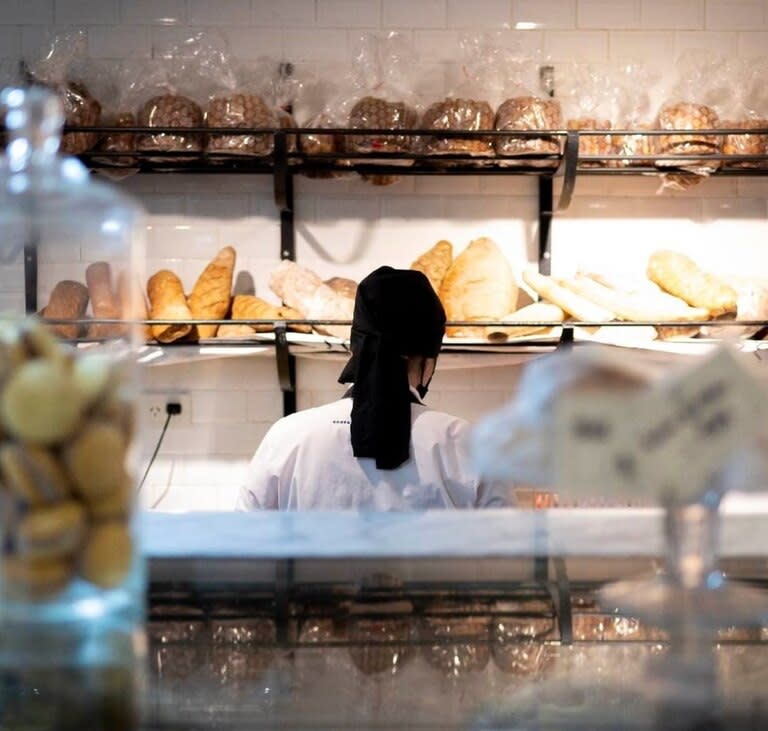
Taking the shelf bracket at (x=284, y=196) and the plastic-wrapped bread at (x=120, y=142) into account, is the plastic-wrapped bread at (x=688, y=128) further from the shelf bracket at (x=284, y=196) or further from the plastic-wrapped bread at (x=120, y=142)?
the plastic-wrapped bread at (x=120, y=142)

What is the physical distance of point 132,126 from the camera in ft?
10.5

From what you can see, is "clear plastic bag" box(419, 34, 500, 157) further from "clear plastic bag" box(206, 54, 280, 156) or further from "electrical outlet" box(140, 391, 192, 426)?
"electrical outlet" box(140, 391, 192, 426)


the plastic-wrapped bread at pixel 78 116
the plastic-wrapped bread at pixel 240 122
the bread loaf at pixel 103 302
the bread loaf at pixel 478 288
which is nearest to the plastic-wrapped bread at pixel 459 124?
the bread loaf at pixel 478 288

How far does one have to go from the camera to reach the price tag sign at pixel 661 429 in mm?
703

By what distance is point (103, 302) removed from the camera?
89 cm

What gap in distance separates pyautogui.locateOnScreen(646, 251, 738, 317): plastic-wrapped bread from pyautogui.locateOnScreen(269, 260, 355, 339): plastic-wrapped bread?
890 millimetres

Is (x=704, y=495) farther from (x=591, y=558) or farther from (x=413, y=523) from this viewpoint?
(x=413, y=523)

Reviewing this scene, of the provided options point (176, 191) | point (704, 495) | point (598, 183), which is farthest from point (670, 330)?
point (704, 495)

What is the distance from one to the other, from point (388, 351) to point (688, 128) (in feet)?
4.23

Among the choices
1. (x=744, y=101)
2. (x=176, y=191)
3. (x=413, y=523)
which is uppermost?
(x=744, y=101)

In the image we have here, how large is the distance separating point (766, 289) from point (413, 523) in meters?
2.20

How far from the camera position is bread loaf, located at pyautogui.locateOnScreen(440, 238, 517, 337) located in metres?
3.22

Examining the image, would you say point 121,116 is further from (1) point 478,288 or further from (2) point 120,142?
(1) point 478,288

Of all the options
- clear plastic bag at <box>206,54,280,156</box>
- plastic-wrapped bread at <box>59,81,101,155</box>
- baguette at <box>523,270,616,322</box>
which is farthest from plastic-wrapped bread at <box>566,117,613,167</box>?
plastic-wrapped bread at <box>59,81,101,155</box>
